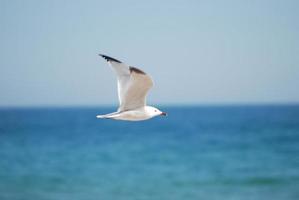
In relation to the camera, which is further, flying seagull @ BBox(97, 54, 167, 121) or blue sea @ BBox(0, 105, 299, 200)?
blue sea @ BBox(0, 105, 299, 200)

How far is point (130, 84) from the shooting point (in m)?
9.36

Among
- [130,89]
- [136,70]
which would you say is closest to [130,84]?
[130,89]

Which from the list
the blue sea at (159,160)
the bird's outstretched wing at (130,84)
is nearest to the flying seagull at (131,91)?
the bird's outstretched wing at (130,84)

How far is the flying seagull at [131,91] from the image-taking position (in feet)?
30.2

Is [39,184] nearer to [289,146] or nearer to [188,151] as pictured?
[188,151]

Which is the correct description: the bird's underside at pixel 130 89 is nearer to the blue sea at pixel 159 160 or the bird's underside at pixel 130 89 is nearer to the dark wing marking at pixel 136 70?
the dark wing marking at pixel 136 70

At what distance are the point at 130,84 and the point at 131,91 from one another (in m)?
0.17

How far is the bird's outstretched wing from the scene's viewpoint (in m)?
9.20

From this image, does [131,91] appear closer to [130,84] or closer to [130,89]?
[130,89]

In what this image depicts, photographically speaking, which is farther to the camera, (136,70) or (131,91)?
(131,91)

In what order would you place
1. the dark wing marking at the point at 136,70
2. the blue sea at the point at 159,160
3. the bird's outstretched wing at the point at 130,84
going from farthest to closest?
the blue sea at the point at 159,160, the bird's outstretched wing at the point at 130,84, the dark wing marking at the point at 136,70

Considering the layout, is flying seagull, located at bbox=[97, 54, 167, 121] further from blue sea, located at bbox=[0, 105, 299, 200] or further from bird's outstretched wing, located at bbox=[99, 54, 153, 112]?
blue sea, located at bbox=[0, 105, 299, 200]

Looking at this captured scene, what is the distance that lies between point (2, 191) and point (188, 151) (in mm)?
14570

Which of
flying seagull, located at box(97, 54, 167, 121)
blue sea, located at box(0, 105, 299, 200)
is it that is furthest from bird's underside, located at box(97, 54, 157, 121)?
blue sea, located at box(0, 105, 299, 200)
